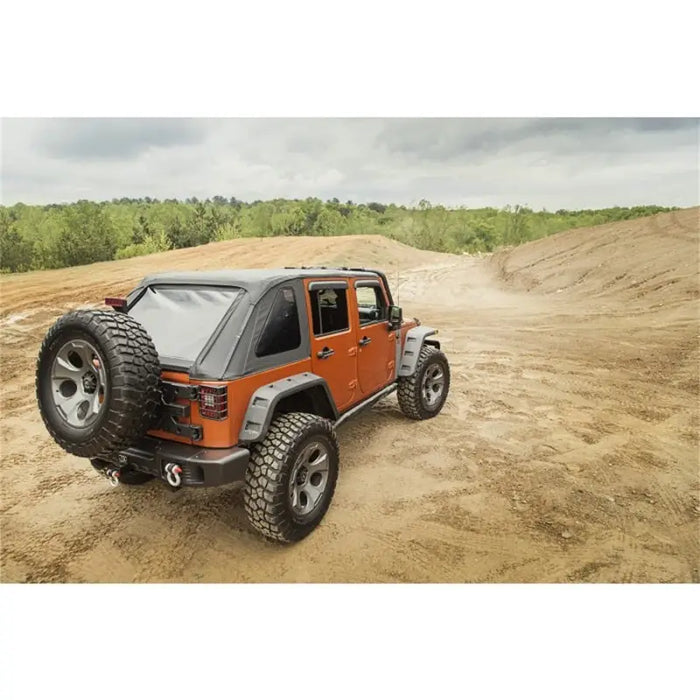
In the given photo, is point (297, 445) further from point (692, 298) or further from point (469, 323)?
point (692, 298)

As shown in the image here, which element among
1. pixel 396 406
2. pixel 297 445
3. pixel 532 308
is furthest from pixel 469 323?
pixel 297 445

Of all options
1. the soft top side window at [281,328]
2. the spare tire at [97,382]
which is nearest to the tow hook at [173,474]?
the spare tire at [97,382]

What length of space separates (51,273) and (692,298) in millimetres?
16887

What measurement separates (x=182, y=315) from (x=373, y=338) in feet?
5.40

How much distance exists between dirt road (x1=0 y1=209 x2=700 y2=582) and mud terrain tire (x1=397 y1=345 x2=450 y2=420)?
17 centimetres

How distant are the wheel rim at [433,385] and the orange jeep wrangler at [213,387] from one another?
1.64m

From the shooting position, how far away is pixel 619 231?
14.8m

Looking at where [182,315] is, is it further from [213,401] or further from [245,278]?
[213,401]

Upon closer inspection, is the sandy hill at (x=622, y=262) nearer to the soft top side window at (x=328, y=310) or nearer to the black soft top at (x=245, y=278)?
the soft top side window at (x=328, y=310)

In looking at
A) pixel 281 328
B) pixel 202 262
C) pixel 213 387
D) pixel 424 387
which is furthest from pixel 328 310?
pixel 202 262

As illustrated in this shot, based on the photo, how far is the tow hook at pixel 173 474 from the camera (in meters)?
2.47

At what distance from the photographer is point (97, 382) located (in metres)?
2.54

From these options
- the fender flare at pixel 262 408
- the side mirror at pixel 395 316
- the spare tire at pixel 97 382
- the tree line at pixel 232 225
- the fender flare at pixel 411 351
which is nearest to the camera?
the spare tire at pixel 97 382

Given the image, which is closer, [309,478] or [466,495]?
[309,478]
